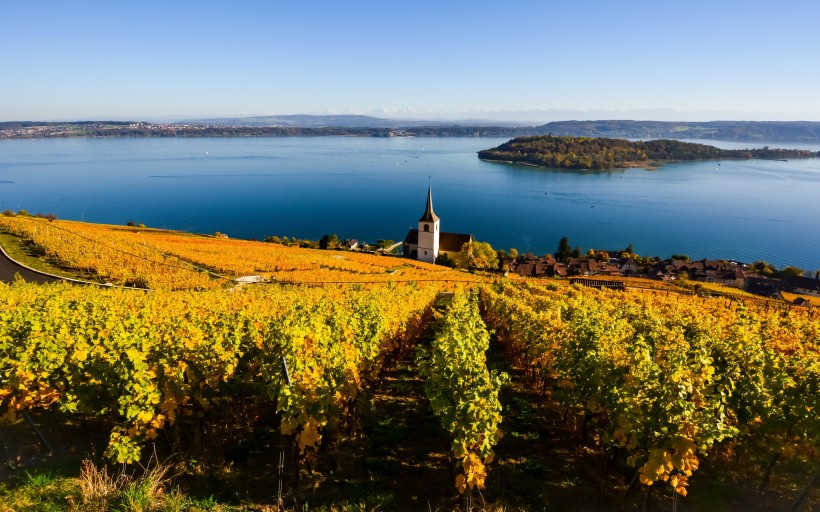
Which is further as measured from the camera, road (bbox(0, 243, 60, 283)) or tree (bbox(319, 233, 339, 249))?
tree (bbox(319, 233, 339, 249))

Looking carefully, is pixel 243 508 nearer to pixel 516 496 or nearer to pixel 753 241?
pixel 516 496

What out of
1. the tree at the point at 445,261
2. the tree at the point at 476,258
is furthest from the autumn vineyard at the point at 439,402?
the tree at the point at 445,261

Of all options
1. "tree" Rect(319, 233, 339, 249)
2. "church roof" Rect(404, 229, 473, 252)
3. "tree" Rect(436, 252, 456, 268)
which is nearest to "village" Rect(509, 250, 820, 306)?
"church roof" Rect(404, 229, 473, 252)

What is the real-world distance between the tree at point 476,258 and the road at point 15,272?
53.1 metres

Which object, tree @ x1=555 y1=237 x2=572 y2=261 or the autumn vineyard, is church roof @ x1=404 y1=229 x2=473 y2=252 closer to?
tree @ x1=555 y1=237 x2=572 y2=261

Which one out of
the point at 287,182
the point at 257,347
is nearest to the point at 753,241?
the point at 257,347

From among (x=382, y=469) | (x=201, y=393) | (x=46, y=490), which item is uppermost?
(x=201, y=393)

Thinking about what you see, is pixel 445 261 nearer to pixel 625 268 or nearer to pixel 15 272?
pixel 625 268

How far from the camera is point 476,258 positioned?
6994cm

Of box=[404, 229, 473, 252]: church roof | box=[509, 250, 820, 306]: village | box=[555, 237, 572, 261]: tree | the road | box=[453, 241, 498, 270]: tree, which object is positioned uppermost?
the road

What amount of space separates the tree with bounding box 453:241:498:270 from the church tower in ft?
15.0

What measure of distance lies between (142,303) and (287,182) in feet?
614

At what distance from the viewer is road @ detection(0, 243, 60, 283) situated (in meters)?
34.6

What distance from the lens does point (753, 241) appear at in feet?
384
